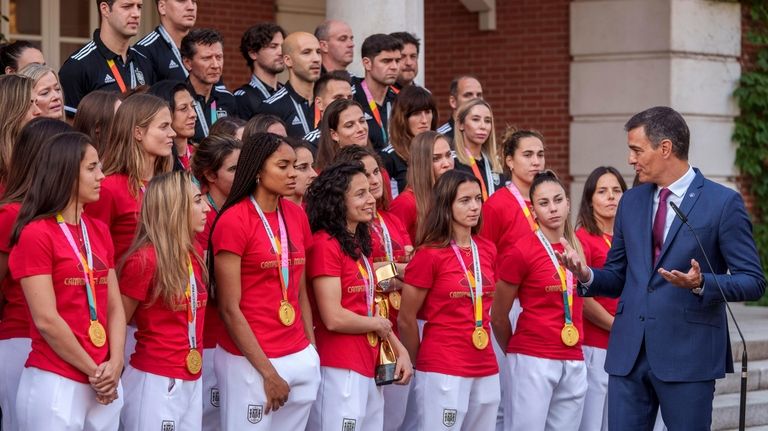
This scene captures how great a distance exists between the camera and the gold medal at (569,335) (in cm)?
772

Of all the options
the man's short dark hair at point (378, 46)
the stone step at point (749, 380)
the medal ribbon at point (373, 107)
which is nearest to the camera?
the medal ribbon at point (373, 107)

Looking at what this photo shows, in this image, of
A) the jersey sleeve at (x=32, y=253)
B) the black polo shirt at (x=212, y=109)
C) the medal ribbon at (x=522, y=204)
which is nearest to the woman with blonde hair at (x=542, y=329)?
the medal ribbon at (x=522, y=204)

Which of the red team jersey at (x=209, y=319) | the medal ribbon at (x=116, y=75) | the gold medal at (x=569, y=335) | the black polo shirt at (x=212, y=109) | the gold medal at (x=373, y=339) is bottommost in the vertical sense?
the gold medal at (x=569, y=335)

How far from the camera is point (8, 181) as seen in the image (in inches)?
237

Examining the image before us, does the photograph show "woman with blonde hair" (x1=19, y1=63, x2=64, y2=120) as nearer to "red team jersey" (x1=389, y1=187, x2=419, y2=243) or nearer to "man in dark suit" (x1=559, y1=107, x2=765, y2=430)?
"red team jersey" (x1=389, y1=187, x2=419, y2=243)

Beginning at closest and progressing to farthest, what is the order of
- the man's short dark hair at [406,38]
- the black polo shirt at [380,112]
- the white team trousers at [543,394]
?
the white team trousers at [543,394] < the black polo shirt at [380,112] < the man's short dark hair at [406,38]

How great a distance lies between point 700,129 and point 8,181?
9.20 m

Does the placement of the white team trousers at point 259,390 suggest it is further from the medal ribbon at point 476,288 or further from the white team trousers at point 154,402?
the medal ribbon at point 476,288

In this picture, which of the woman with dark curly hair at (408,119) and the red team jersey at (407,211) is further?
the woman with dark curly hair at (408,119)

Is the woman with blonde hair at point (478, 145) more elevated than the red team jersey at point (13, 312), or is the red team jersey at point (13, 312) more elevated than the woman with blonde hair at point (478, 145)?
the woman with blonde hair at point (478, 145)

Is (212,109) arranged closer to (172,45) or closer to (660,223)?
(172,45)

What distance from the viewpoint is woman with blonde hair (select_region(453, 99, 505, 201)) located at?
8.77 m

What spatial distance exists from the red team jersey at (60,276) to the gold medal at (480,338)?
2202 mm

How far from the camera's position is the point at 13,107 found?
640 centimetres
